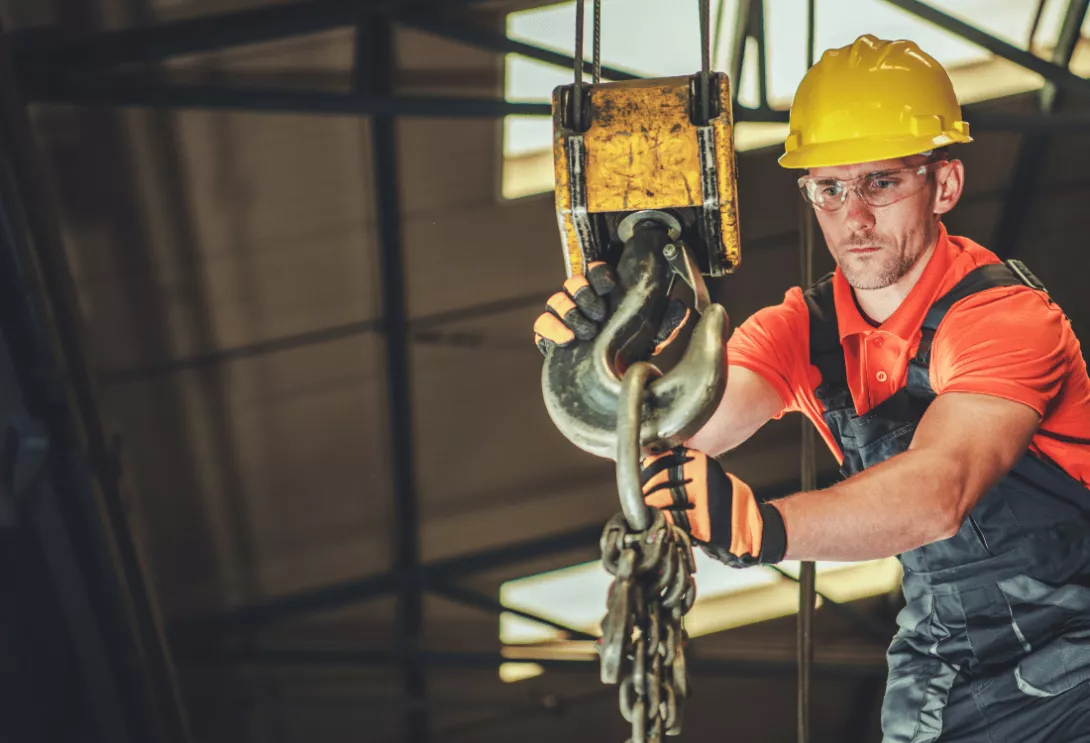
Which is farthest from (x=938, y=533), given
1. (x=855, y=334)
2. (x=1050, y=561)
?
(x=855, y=334)

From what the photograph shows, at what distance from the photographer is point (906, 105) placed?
2740 millimetres

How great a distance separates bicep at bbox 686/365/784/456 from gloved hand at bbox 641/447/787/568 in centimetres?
96

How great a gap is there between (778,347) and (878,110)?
0.64 meters

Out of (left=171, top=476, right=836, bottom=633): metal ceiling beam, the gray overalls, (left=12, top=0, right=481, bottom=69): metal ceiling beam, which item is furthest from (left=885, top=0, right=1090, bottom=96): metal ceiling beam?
(left=171, top=476, right=836, bottom=633): metal ceiling beam

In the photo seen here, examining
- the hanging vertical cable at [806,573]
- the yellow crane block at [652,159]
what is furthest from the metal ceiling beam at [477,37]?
the yellow crane block at [652,159]

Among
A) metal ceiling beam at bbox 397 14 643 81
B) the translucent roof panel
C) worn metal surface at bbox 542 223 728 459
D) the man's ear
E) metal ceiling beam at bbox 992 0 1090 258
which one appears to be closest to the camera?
worn metal surface at bbox 542 223 728 459

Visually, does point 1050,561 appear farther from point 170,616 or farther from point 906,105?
point 170,616

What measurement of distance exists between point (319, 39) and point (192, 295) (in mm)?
1475

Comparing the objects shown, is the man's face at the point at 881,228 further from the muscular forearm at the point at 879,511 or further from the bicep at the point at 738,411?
the muscular forearm at the point at 879,511

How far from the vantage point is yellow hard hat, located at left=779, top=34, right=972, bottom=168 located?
273cm

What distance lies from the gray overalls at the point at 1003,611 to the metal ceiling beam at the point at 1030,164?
14.0 ft

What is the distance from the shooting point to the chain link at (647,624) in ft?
4.94

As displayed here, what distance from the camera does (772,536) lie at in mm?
2004

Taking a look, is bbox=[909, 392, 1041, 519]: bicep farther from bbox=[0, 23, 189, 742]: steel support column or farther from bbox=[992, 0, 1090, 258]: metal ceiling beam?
bbox=[992, 0, 1090, 258]: metal ceiling beam
